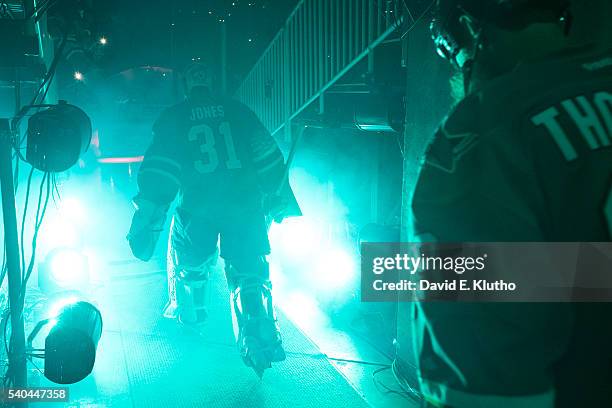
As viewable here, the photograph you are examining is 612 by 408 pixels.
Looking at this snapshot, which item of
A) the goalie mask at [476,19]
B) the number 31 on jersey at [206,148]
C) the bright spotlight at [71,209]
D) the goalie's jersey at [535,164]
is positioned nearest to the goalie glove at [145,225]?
the number 31 on jersey at [206,148]

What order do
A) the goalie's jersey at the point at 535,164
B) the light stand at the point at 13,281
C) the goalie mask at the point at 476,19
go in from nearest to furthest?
the goalie's jersey at the point at 535,164
the goalie mask at the point at 476,19
the light stand at the point at 13,281

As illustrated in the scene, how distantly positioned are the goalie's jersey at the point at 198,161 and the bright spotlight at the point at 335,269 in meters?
1.57

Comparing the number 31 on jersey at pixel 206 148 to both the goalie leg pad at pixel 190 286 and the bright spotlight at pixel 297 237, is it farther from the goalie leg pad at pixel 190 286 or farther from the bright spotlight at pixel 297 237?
the bright spotlight at pixel 297 237

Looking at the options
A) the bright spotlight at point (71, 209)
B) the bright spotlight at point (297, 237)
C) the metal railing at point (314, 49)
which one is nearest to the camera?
the metal railing at point (314, 49)

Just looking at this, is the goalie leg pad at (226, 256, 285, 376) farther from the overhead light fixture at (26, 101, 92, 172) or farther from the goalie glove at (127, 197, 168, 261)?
the overhead light fixture at (26, 101, 92, 172)

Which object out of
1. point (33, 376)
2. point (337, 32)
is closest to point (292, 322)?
point (33, 376)

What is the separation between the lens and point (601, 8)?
89.8 inches

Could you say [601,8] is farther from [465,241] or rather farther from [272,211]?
[272,211]

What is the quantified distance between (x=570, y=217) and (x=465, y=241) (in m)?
0.27

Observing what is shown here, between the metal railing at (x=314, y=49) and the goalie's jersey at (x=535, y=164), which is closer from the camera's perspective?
the goalie's jersey at (x=535, y=164)

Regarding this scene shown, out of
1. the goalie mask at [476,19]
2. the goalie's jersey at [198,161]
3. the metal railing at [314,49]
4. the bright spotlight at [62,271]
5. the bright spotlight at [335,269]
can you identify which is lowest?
the bright spotlight at [335,269]

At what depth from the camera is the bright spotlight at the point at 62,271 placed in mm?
4621

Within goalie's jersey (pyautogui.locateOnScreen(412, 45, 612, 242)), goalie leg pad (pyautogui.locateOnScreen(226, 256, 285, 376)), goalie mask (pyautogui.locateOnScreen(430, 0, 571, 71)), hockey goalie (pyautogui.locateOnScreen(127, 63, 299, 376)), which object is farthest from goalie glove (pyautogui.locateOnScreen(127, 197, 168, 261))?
goalie's jersey (pyautogui.locateOnScreen(412, 45, 612, 242))

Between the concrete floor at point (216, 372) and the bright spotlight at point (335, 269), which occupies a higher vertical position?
the bright spotlight at point (335, 269)
